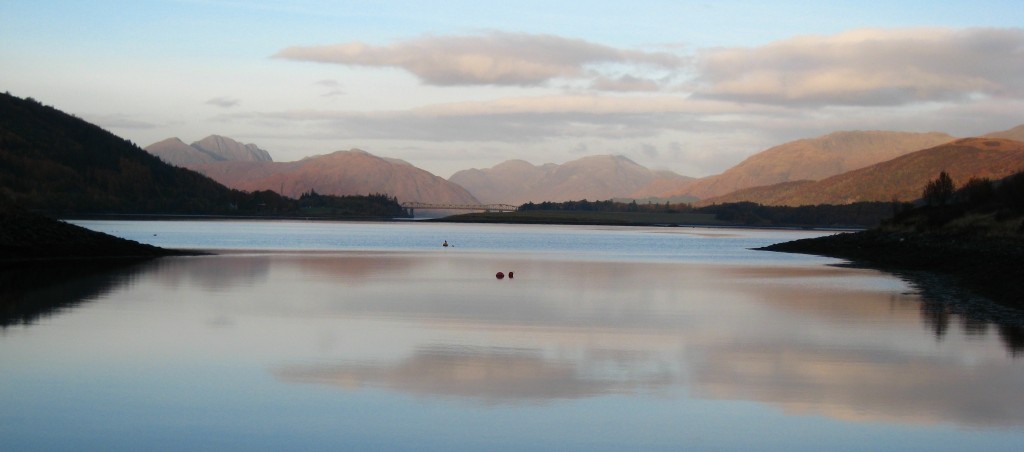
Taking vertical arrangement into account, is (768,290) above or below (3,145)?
below

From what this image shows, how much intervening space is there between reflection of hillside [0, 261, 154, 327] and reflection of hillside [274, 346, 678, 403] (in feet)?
26.9

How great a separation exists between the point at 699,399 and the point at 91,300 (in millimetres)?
16628

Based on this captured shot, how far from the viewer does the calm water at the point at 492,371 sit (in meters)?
11.2

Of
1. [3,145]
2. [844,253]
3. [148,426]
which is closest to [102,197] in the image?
[3,145]

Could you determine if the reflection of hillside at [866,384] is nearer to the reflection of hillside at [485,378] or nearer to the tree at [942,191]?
the reflection of hillside at [485,378]

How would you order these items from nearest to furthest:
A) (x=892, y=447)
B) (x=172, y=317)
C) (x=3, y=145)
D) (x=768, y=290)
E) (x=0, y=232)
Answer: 1. (x=892, y=447)
2. (x=172, y=317)
3. (x=768, y=290)
4. (x=0, y=232)
5. (x=3, y=145)

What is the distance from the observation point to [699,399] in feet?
43.6

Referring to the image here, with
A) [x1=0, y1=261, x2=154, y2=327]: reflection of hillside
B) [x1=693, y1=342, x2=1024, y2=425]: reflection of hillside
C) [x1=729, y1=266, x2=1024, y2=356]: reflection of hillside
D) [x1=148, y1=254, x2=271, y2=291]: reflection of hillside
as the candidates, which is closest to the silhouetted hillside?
[x1=0, y1=261, x2=154, y2=327]: reflection of hillside

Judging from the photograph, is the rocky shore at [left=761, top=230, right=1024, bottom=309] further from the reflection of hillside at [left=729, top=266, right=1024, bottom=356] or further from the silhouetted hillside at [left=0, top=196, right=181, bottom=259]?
the silhouetted hillside at [left=0, top=196, right=181, bottom=259]

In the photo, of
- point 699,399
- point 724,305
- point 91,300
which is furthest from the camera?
point 724,305

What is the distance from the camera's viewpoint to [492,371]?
1520 centimetres

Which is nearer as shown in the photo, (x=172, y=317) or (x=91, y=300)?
(x=172, y=317)

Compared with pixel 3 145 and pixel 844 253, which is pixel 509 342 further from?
pixel 3 145

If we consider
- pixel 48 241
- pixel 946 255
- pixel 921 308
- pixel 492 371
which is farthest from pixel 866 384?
pixel 48 241
